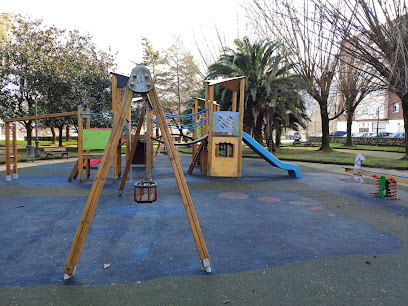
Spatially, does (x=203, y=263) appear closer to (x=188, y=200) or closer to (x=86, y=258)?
(x=188, y=200)

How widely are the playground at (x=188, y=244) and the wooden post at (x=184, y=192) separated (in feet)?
0.04

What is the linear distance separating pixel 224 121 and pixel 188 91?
29.9 m

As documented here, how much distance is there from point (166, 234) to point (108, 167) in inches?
70.0

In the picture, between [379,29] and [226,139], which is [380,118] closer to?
[379,29]

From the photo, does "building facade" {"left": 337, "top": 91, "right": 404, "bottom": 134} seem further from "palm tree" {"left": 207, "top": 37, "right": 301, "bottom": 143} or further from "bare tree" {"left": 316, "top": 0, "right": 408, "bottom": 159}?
"bare tree" {"left": 316, "top": 0, "right": 408, "bottom": 159}

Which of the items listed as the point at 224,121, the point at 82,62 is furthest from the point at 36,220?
the point at 82,62

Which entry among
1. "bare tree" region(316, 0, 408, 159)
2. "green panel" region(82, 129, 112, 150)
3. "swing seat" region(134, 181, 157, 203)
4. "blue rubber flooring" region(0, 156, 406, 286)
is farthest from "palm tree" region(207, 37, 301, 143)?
"swing seat" region(134, 181, 157, 203)

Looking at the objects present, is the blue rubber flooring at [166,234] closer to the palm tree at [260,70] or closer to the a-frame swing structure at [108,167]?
the a-frame swing structure at [108,167]

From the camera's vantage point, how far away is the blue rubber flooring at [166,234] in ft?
11.0

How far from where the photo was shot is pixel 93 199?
3.11 meters

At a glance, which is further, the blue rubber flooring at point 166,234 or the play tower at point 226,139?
the play tower at point 226,139

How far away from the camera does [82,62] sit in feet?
80.8

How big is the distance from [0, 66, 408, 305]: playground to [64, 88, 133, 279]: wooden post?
0.04 feet

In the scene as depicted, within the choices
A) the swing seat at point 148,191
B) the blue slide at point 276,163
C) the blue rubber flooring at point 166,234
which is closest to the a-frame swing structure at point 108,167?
the blue rubber flooring at point 166,234
